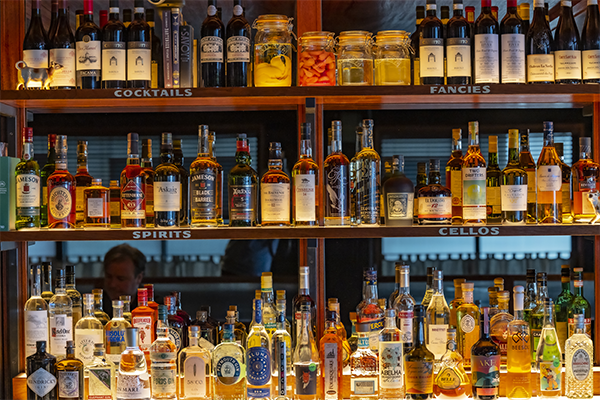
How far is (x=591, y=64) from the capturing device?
6.23 feet

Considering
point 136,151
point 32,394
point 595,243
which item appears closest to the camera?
point 32,394

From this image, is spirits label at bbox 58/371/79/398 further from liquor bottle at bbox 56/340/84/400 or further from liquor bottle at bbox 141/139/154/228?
liquor bottle at bbox 141/139/154/228

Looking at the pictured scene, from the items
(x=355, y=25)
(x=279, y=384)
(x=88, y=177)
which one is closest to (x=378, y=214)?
(x=279, y=384)

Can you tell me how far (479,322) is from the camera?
1.95 metres

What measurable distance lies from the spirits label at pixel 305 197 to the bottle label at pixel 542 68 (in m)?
0.78

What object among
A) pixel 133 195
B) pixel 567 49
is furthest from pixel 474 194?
pixel 133 195

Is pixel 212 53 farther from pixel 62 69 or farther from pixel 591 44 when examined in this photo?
pixel 591 44

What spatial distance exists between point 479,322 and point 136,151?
49.3 inches

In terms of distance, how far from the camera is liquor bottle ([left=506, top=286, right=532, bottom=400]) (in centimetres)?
187

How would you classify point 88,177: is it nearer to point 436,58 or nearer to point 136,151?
point 136,151

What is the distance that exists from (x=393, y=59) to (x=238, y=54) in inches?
19.5

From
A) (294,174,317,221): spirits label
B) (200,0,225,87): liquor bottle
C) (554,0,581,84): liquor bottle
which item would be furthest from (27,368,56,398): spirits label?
(554,0,581,84): liquor bottle

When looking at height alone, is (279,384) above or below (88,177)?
below

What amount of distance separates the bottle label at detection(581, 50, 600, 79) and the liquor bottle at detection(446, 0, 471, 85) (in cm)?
38
